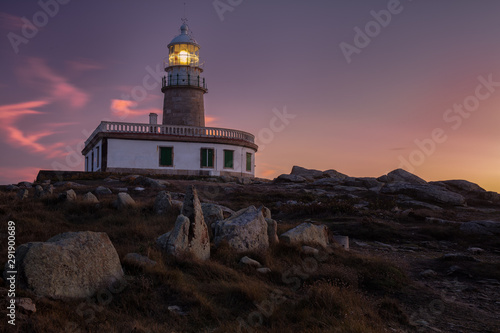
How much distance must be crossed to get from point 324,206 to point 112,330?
17.1 metres

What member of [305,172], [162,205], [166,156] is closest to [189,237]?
[162,205]

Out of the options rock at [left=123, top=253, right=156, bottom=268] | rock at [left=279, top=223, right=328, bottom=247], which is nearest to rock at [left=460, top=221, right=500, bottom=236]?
rock at [left=279, top=223, right=328, bottom=247]

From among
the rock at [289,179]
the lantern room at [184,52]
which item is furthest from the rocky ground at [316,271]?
the lantern room at [184,52]

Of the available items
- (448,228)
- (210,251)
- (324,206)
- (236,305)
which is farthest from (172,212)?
(448,228)

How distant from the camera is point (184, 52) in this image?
42.0 metres

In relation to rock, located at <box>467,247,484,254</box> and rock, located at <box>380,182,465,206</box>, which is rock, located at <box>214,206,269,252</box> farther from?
rock, located at <box>380,182,465,206</box>

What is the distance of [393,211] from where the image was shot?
2245 centimetres

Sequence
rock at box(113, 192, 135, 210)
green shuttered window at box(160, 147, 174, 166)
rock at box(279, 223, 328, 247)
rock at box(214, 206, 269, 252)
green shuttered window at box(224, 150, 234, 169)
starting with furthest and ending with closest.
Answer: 1. green shuttered window at box(224, 150, 234, 169)
2. green shuttered window at box(160, 147, 174, 166)
3. rock at box(113, 192, 135, 210)
4. rock at box(279, 223, 328, 247)
5. rock at box(214, 206, 269, 252)

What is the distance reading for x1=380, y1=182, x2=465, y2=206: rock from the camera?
91.7 feet

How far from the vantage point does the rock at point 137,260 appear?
25.5 feet

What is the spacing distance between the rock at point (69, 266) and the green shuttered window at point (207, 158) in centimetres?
3136

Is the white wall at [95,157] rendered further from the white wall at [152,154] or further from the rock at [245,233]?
the rock at [245,233]

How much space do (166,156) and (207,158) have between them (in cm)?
397

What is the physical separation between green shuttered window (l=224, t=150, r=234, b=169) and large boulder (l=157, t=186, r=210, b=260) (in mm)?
30079
